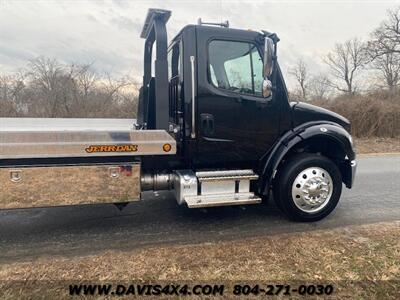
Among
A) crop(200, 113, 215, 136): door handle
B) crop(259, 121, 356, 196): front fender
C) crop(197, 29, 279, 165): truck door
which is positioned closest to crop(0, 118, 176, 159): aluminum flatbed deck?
crop(200, 113, 215, 136): door handle

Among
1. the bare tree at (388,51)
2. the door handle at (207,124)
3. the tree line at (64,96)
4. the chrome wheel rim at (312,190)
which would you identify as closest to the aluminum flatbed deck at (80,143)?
the door handle at (207,124)

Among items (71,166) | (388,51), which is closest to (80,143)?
(71,166)

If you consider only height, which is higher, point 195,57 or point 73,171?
point 195,57

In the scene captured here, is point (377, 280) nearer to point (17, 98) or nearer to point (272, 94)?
point (272, 94)

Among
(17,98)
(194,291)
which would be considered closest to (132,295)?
(194,291)

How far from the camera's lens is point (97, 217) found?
14.9ft

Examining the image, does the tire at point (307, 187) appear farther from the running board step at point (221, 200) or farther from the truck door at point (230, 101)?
the truck door at point (230, 101)

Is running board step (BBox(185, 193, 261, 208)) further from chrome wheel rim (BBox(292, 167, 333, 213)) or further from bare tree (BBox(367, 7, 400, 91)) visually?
bare tree (BBox(367, 7, 400, 91))

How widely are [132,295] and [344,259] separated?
215 centimetres

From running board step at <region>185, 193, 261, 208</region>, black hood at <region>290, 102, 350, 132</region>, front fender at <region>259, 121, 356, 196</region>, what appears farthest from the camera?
black hood at <region>290, 102, 350, 132</region>

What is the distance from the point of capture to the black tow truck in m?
3.58

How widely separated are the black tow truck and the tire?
1 cm

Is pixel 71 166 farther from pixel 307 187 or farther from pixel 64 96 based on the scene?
pixel 64 96

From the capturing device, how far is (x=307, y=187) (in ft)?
13.9
